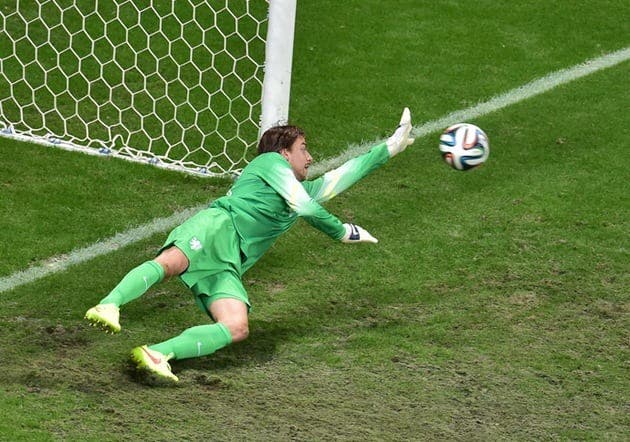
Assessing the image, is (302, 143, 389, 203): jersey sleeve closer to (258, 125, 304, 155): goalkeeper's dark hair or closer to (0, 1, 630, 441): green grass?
(258, 125, 304, 155): goalkeeper's dark hair

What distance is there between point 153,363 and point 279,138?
1474 millimetres

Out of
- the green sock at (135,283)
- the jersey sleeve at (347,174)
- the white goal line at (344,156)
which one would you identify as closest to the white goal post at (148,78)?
the white goal line at (344,156)

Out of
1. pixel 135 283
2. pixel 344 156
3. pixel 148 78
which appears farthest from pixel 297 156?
pixel 148 78

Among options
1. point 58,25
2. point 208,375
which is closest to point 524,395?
point 208,375

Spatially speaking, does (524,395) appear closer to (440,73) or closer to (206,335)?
(206,335)

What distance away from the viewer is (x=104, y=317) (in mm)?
5664

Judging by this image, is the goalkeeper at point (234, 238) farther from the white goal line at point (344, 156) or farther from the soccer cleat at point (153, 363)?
the white goal line at point (344, 156)

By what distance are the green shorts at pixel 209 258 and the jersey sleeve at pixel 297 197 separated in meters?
0.32

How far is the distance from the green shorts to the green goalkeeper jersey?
113mm

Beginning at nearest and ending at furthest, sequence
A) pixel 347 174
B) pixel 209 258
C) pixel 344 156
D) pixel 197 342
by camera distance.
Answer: pixel 197 342, pixel 209 258, pixel 347 174, pixel 344 156

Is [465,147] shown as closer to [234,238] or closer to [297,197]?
[297,197]

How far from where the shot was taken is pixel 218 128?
909cm

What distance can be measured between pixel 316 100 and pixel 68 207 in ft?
7.73

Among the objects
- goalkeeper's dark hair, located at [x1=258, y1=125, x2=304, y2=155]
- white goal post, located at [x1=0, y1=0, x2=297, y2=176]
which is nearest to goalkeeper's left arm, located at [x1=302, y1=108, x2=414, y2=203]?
goalkeeper's dark hair, located at [x1=258, y1=125, x2=304, y2=155]
